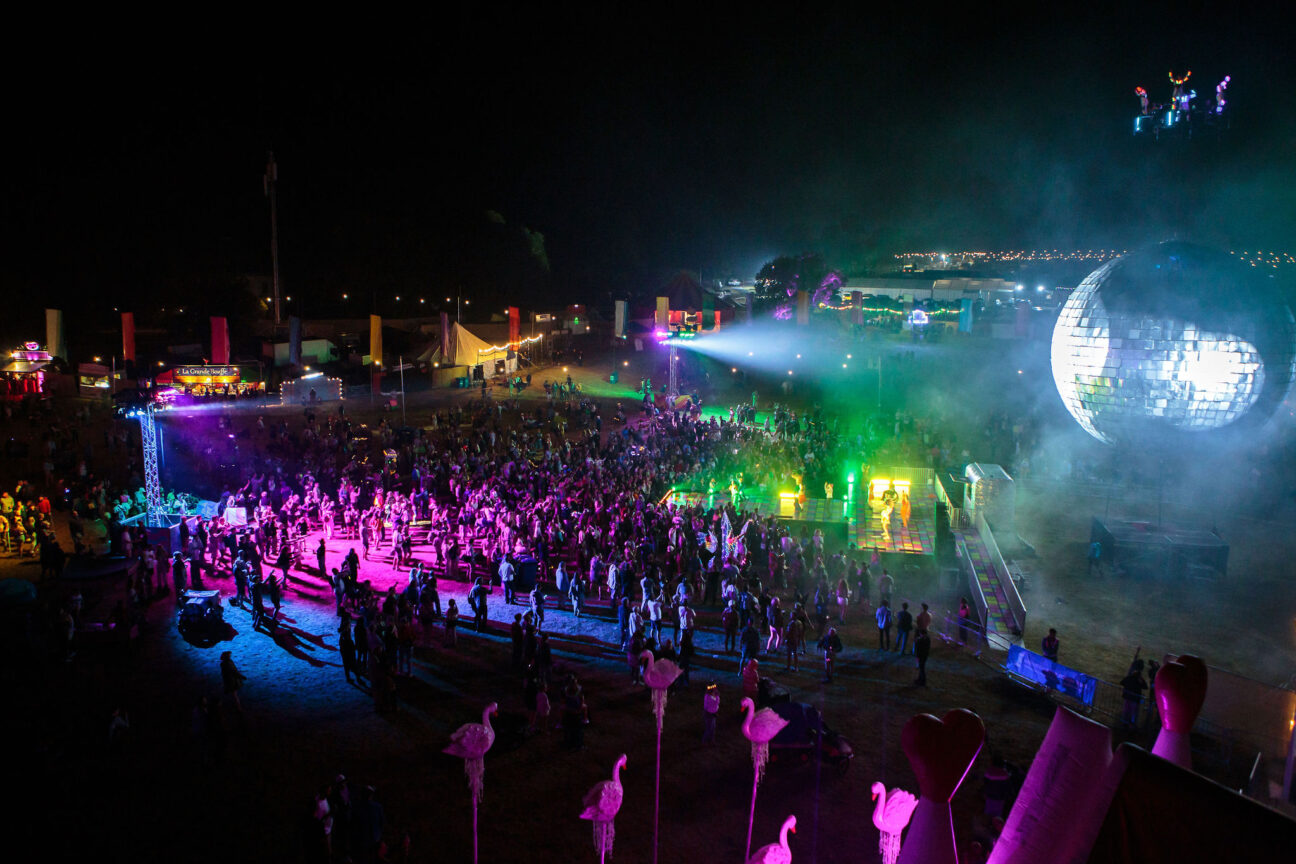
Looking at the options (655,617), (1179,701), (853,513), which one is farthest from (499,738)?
(853,513)

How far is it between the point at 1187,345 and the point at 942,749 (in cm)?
744

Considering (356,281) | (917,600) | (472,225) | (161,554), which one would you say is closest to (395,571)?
(161,554)

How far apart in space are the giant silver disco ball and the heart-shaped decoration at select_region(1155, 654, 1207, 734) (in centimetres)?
638

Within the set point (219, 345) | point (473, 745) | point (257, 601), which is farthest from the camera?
point (219, 345)

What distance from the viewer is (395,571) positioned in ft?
51.5

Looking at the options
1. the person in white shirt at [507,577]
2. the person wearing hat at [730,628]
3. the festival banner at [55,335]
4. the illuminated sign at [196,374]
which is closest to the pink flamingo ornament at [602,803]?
the person wearing hat at [730,628]

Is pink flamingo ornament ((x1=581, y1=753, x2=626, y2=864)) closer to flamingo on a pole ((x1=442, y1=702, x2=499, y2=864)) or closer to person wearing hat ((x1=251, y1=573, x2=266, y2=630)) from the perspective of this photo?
flamingo on a pole ((x1=442, y1=702, x2=499, y2=864))

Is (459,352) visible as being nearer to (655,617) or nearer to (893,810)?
(655,617)

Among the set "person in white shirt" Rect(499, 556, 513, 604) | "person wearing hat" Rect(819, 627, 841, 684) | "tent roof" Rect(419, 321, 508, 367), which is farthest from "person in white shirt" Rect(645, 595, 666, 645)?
"tent roof" Rect(419, 321, 508, 367)

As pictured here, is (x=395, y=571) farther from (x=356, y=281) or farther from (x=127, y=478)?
(x=356, y=281)

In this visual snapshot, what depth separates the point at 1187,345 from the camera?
333 inches

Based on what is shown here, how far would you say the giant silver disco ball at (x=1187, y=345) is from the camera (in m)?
8.39

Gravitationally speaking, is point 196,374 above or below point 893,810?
above

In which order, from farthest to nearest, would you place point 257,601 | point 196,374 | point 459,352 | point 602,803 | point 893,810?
point 459,352 < point 196,374 < point 257,601 < point 602,803 < point 893,810
